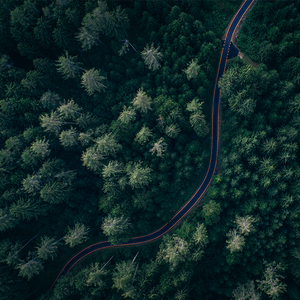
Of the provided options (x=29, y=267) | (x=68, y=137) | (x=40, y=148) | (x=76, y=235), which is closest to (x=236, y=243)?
(x=76, y=235)

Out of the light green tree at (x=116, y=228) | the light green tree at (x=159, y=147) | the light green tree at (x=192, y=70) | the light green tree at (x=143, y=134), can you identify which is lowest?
the light green tree at (x=116, y=228)

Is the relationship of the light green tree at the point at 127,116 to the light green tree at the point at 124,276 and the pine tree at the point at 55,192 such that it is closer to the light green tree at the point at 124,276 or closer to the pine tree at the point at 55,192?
the pine tree at the point at 55,192

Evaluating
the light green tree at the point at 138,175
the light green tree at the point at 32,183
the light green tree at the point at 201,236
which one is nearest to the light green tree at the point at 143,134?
the light green tree at the point at 138,175

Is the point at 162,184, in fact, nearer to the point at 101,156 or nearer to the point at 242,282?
the point at 101,156

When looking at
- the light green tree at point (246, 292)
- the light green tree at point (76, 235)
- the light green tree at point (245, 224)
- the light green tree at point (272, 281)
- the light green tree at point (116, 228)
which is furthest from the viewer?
the light green tree at point (76, 235)

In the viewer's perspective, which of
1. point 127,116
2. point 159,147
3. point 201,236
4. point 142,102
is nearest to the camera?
point 201,236

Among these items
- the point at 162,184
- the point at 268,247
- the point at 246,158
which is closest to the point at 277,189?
the point at 246,158

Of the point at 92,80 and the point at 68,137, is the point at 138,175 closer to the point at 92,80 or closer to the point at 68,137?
the point at 68,137

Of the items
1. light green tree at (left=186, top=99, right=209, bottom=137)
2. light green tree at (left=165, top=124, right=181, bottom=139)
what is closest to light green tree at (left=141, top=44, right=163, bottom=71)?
light green tree at (left=186, top=99, right=209, bottom=137)
